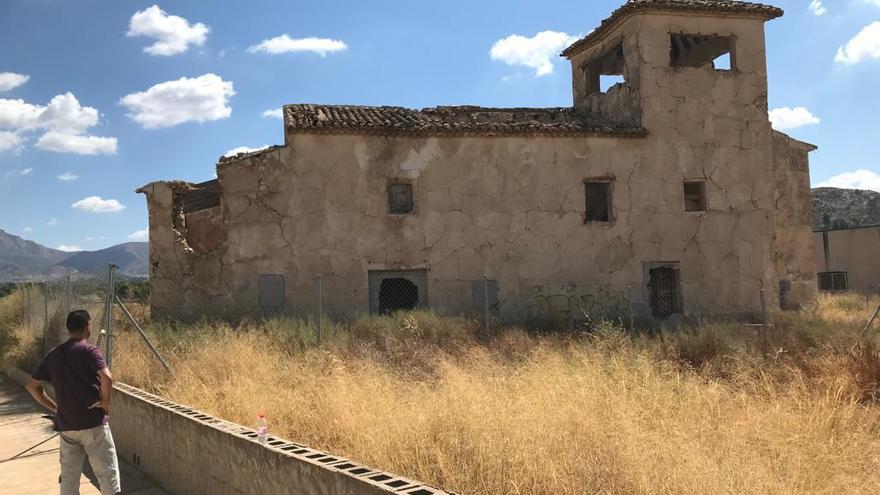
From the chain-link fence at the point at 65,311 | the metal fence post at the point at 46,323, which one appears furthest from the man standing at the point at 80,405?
the metal fence post at the point at 46,323

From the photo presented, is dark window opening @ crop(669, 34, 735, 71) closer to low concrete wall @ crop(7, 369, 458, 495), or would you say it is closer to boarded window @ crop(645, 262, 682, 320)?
boarded window @ crop(645, 262, 682, 320)

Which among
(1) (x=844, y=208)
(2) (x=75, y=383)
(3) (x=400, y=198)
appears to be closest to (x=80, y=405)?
(2) (x=75, y=383)

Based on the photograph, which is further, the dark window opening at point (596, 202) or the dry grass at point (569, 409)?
the dark window opening at point (596, 202)

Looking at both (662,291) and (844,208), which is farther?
(844,208)

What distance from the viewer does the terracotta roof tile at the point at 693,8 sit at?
17062 millimetres

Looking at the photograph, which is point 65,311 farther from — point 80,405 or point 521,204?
point 521,204

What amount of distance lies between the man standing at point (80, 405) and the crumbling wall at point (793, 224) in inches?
752

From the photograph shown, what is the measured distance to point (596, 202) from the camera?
62.2ft

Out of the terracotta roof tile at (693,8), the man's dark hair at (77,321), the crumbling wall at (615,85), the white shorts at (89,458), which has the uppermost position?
the terracotta roof tile at (693,8)

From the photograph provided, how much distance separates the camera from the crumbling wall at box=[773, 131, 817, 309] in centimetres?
1972

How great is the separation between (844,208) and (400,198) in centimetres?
4948

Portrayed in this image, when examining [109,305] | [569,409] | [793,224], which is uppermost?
[793,224]

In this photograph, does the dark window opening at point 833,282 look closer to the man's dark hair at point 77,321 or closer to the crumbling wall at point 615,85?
the crumbling wall at point 615,85

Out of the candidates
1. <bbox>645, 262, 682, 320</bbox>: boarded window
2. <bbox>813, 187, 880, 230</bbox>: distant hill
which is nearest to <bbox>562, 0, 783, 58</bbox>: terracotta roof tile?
<bbox>645, 262, 682, 320</bbox>: boarded window
